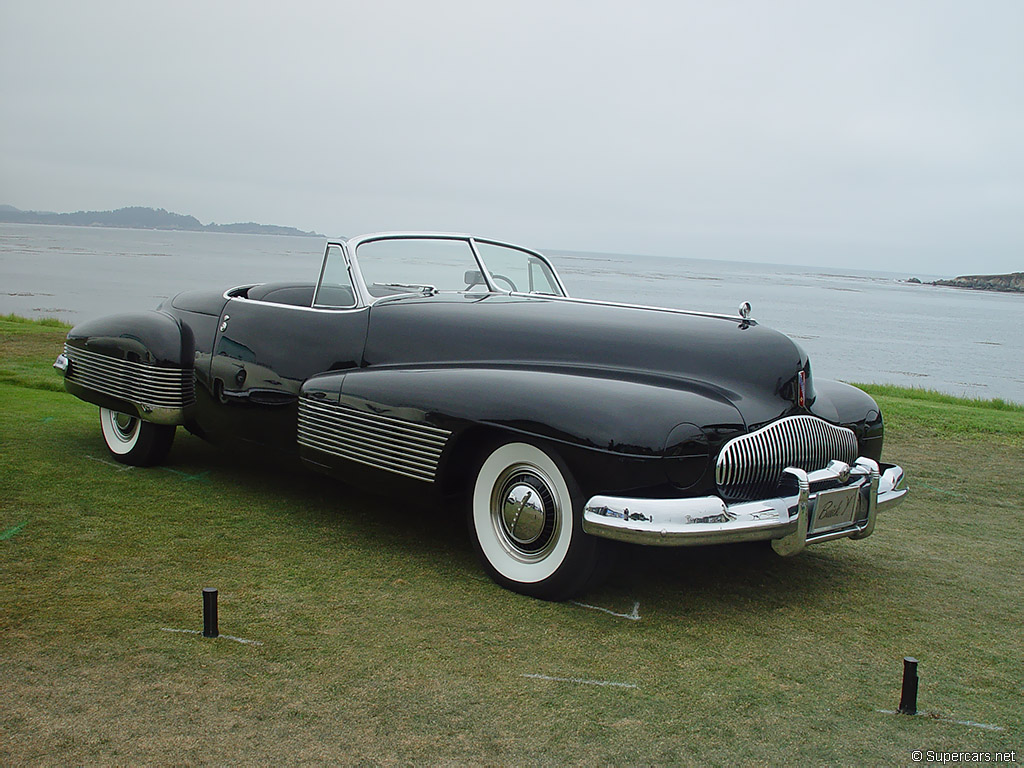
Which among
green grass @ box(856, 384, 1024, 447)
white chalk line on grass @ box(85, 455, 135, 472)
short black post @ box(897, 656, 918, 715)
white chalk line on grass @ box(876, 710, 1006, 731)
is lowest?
green grass @ box(856, 384, 1024, 447)

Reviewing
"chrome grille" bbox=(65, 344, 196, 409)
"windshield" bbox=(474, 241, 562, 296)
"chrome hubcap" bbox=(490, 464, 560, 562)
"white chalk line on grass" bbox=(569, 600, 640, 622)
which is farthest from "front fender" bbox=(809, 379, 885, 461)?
"chrome grille" bbox=(65, 344, 196, 409)

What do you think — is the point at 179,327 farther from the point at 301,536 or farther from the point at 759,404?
the point at 759,404

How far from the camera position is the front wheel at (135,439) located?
6.04m

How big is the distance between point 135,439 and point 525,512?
331cm

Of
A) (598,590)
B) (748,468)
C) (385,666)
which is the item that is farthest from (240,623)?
(748,468)

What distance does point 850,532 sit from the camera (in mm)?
4176

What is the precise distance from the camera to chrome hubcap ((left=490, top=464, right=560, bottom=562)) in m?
3.94

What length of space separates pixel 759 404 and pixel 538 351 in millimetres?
1049

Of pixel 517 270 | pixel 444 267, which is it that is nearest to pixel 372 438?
pixel 444 267

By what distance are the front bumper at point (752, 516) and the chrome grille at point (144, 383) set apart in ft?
10.4

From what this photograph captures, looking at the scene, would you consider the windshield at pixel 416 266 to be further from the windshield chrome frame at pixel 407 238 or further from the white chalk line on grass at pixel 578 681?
the white chalk line on grass at pixel 578 681

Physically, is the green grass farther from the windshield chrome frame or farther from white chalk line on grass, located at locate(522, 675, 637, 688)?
white chalk line on grass, located at locate(522, 675, 637, 688)

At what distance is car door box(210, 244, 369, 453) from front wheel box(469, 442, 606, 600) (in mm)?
1250

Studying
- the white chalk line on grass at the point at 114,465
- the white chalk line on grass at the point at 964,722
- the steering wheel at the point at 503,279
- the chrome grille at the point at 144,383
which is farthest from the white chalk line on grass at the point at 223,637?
the steering wheel at the point at 503,279
